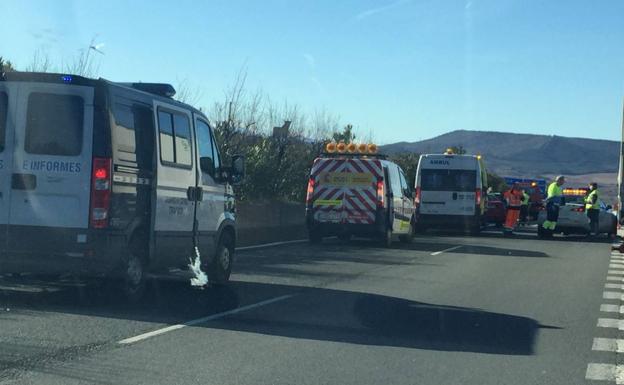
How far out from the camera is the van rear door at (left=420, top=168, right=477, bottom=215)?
29234 millimetres

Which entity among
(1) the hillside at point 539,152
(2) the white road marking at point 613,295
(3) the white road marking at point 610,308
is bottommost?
(3) the white road marking at point 610,308

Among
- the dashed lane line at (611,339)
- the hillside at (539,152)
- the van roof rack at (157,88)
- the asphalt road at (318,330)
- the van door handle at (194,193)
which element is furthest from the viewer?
the hillside at (539,152)

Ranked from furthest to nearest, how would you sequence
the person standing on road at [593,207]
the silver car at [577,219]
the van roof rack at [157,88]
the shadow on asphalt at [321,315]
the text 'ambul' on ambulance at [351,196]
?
1. the silver car at [577,219]
2. the person standing on road at [593,207]
3. the text 'ambul' on ambulance at [351,196]
4. the van roof rack at [157,88]
5. the shadow on asphalt at [321,315]

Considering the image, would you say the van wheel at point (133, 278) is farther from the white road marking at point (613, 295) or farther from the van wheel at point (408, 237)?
the van wheel at point (408, 237)

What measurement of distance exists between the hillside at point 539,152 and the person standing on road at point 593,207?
→ 11458cm

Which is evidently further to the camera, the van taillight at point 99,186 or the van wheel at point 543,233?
the van wheel at point 543,233

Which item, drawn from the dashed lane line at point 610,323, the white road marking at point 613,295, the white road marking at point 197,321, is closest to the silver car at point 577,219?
the white road marking at point 613,295

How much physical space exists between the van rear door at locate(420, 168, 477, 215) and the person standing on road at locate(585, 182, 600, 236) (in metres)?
3.33

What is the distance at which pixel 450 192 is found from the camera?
2928 centimetres

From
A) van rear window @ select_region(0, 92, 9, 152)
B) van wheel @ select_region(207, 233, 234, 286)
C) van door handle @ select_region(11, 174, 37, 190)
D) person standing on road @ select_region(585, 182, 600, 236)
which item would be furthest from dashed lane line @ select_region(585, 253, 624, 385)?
person standing on road @ select_region(585, 182, 600, 236)

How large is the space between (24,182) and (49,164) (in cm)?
35

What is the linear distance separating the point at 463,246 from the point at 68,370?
17.6 meters

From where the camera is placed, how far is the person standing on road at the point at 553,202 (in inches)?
1078

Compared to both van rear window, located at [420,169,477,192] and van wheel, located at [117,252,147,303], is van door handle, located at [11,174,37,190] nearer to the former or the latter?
van wheel, located at [117,252,147,303]
